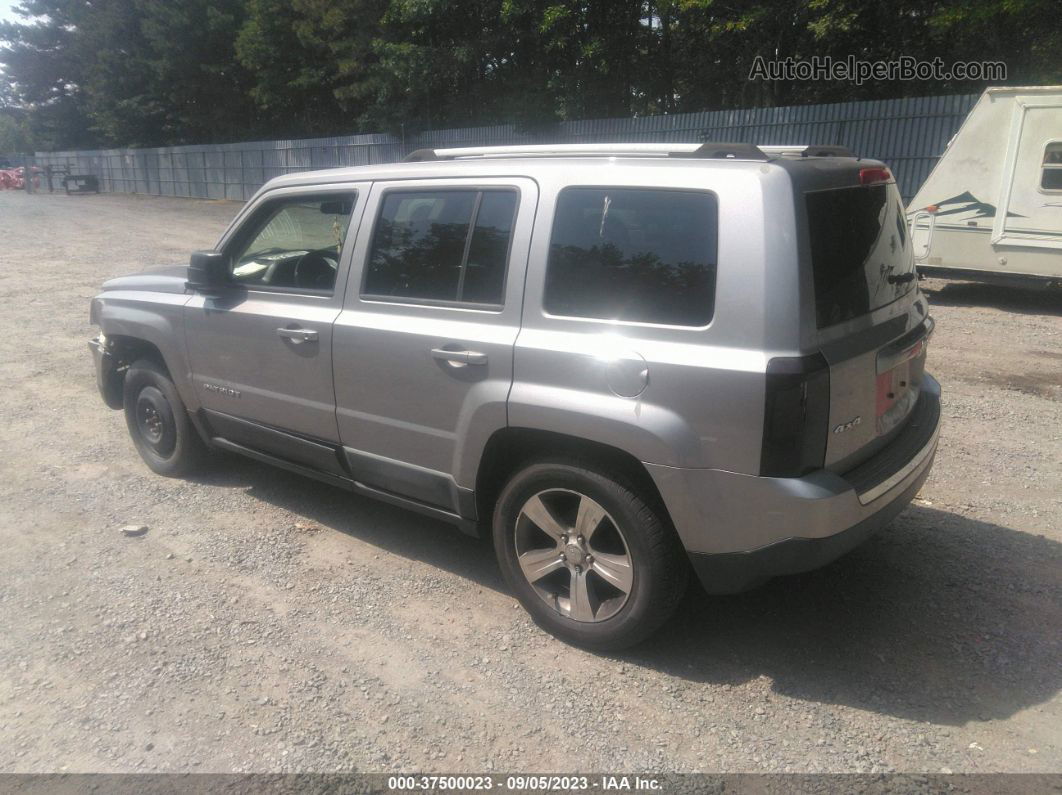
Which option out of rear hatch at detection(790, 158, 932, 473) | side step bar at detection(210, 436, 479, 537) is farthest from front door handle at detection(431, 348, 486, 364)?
rear hatch at detection(790, 158, 932, 473)

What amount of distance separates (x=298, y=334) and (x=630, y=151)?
187cm

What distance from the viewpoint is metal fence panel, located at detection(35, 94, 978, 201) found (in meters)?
14.0

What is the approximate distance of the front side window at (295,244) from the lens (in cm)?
425

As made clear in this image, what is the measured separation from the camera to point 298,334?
4.16 m

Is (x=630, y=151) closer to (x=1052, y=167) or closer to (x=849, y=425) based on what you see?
(x=849, y=425)

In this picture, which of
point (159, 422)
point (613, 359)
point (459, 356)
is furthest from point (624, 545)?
point (159, 422)

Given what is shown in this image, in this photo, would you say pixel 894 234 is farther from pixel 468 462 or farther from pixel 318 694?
pixel 318 694

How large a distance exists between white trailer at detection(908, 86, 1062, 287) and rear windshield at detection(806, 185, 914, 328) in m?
8.23

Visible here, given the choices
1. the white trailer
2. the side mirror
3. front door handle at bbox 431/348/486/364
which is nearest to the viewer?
front door handle at bbox 431/348/486/364

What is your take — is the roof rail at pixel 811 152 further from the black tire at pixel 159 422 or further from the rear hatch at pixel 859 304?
the black tire at pixel 159 422

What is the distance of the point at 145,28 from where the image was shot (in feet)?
131

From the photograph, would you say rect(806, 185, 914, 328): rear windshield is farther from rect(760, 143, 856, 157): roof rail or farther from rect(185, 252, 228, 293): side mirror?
rect(185, 252, 228, 293): side mirror

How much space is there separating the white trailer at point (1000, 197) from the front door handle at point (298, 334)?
381 inches

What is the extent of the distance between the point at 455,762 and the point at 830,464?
5.49 ft
